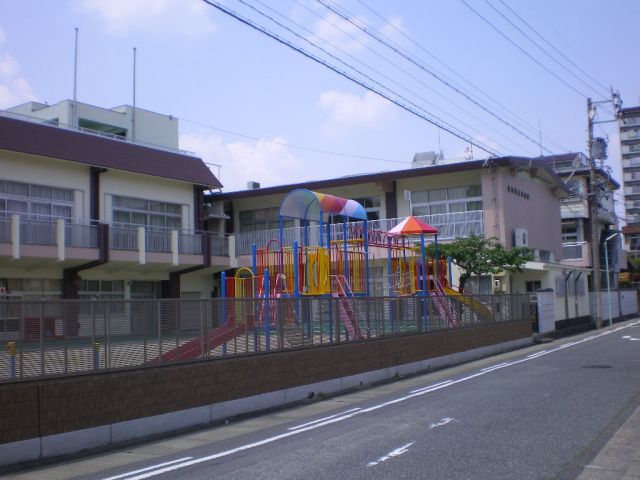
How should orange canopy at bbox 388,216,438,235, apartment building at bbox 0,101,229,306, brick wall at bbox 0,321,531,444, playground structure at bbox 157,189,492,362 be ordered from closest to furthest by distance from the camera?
brick wall at bbox 0,321,531,444 → playground structure at bbox 157,189,492,362 → orange canopy at bbox 388,216,438,235 → apartment building at bbox 0,101,229,306

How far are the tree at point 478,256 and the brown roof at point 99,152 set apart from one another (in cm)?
1248

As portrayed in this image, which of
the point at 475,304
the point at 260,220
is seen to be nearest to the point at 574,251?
the point at 260,220

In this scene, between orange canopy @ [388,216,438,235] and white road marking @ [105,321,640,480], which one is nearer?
white road marking @ [105,321,640,480]

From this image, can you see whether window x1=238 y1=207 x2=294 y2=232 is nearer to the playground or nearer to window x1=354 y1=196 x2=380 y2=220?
window x1=354 y1=196 x2=380 y2=220

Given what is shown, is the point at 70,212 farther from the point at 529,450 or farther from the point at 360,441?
the point at 529,450

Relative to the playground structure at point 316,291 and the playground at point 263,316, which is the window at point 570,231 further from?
the playground at point 263,316

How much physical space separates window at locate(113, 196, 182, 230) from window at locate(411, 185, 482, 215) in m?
12.9

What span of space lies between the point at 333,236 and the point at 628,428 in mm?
26497

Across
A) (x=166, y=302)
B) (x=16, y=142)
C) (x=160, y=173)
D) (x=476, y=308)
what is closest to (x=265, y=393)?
(x=166, y=302)

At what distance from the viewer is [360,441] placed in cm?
981

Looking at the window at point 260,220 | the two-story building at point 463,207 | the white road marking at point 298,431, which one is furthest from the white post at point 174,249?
the white road marking at point 298,431

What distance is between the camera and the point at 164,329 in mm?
11883

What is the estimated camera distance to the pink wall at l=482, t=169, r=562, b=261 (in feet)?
118

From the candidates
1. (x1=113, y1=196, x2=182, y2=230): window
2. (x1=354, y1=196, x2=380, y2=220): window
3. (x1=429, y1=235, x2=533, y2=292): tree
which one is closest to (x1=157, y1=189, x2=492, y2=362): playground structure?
(x1=429, y1=235, x2=533, y2=292): tree
